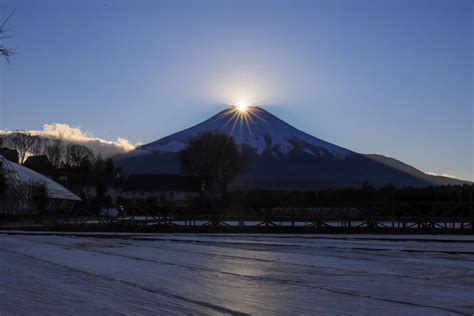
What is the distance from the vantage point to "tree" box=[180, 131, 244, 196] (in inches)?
4077

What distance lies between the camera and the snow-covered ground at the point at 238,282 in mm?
8836

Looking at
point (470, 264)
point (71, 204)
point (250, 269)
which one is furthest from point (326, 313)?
point (71, 204)

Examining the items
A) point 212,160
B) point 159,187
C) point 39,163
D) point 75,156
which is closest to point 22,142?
point 39,163

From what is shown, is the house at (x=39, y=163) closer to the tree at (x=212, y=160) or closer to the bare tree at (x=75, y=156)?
the bare tree at (x=75, y=156)

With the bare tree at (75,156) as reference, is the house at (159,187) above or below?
below

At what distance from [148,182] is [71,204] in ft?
145

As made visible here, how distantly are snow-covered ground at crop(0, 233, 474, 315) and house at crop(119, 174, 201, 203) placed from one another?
334 ft

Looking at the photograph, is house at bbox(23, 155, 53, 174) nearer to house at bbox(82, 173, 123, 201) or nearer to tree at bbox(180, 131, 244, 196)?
house at bbox(82, 173, 123, 201)

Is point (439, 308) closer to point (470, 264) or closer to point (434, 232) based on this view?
point (470, 264)

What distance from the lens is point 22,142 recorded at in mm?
121875

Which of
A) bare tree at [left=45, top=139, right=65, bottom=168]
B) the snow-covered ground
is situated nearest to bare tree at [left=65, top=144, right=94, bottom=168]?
bare tree at [left=45, top=139, right=65, bottom=168]

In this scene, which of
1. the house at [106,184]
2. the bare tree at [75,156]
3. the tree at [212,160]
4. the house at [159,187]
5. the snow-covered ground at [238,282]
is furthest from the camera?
the bare tree at [75,156]

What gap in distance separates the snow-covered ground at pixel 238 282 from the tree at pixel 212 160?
277ft

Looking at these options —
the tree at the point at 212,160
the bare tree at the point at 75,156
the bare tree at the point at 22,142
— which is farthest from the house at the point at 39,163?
the tree at the point at 212,160
